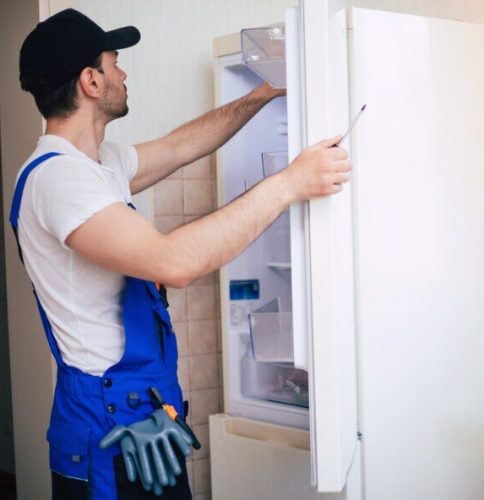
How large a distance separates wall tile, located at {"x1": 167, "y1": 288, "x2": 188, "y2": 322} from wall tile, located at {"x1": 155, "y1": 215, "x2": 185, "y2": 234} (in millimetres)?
232

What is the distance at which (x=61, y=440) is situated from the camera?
1.73 m

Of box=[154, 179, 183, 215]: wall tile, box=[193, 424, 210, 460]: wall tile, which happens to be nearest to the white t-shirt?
box=[154, 179, 183, 215]: wall tile

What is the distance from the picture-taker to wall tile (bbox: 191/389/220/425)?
112 inches

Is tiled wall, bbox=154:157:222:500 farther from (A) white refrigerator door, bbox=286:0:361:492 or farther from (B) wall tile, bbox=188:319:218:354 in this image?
(A) white refrigerator door, bbox=286:0:361:492

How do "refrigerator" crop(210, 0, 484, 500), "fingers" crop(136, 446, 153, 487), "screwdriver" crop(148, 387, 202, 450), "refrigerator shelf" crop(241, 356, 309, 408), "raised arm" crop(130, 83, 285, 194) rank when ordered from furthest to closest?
1. "refrigerator shelf" crop(241, 356, 309, 408)
2. "raised arm" crop(130, 83, 285, 194)
3. "refrigerator" crop(210, 0, 484, 500)
4. "screwdriver" crop(148, 387, 202, 450)
5. "fingers" crop(136, 446, 153, 487)

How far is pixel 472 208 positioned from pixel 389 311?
0.38 metres

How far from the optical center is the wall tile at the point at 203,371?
2.83 metres

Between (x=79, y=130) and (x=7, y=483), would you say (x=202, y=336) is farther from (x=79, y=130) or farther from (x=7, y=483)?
(x=7, y=483)

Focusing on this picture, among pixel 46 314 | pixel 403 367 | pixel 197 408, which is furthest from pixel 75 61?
pixel 197 408

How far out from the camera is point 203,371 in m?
2.85

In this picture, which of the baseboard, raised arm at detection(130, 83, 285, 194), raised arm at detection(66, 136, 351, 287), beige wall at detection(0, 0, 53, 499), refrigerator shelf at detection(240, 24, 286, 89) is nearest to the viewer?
raised arm at detection(66, 136, 351, 287)

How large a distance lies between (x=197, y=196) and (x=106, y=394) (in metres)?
1.26

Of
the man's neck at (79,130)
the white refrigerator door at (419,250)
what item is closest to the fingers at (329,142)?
the white refrigerator door at (419,250)

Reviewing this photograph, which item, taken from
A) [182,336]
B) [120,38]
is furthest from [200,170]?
[120,38]
